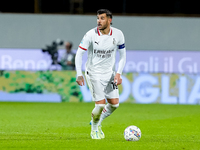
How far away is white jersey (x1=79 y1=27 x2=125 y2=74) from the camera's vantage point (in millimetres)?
6867

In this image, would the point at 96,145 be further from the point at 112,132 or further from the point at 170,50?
the point at 170,50

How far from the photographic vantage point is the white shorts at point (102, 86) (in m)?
6.84

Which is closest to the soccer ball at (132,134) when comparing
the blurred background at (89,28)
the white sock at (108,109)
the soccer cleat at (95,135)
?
the soccer cleat at (95,135)

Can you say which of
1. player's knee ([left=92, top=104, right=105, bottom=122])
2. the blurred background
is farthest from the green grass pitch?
the blurred background

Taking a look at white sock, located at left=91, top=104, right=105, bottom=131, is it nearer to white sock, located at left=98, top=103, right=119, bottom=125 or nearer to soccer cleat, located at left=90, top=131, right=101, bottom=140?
soccer cleat, located at left=90, top=131, right=101, bottom=140

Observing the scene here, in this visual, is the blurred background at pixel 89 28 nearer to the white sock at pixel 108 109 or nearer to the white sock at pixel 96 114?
the white sock at pixel 108 109

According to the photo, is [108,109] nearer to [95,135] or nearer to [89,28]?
[95,135]

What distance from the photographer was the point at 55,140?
6688 mm

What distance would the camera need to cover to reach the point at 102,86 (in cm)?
691

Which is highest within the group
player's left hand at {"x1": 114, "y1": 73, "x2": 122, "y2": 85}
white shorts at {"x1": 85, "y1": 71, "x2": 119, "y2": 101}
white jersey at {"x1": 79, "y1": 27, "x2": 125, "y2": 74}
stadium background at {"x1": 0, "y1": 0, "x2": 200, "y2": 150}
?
white jersey at {"x1": 79, "y1": 27, "x2": 125, "y2": 74}

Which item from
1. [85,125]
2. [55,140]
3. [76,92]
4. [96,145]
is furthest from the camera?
[76,92]

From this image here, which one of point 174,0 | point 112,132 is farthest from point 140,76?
point 112,132

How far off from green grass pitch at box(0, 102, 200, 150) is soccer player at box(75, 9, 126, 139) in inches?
21.7

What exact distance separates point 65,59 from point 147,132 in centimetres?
1036
